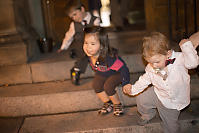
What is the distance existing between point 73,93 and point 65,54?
3.99 feet

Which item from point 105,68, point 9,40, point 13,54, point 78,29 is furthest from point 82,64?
point 9,40

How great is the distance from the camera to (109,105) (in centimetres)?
310

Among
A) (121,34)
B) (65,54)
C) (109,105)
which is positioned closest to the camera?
(109,105)

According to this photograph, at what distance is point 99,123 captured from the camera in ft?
9.39

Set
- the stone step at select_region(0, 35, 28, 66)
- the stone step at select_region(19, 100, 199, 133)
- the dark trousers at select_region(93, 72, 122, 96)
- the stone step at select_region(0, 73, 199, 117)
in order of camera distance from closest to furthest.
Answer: the stone step at select_region(19, 100, 199, 133)
the dark trousers at select_region(93, 72, 122, 96)
the stone step at select_region(0, 73, 199, 117)
the stone step at select_region(0, 35, 28, 66)

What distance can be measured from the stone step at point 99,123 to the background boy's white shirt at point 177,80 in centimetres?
43

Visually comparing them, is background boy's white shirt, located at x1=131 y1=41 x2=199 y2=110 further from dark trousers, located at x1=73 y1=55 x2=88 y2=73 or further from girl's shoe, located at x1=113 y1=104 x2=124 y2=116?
dark trousers, located at x1=73 y1=55 x2=88 y2=73

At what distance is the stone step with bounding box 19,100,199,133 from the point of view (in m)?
2.75

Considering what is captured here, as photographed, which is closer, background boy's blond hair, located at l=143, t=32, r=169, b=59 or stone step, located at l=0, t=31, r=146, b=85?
background boy's blond hair, located at l=143, t=32, r=169, b=59

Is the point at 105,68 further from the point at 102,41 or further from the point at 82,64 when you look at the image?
the point at 82,64

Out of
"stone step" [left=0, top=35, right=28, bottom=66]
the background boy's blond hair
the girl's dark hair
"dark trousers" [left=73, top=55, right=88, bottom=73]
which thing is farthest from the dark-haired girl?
"stone step" [left=0, top=35, right=28, bottom=66]

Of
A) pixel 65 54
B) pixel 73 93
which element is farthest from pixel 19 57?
pixel 73 93

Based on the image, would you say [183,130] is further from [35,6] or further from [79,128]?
[35,6]

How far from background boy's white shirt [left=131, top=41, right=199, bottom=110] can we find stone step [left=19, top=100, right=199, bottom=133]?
43 centimetres
